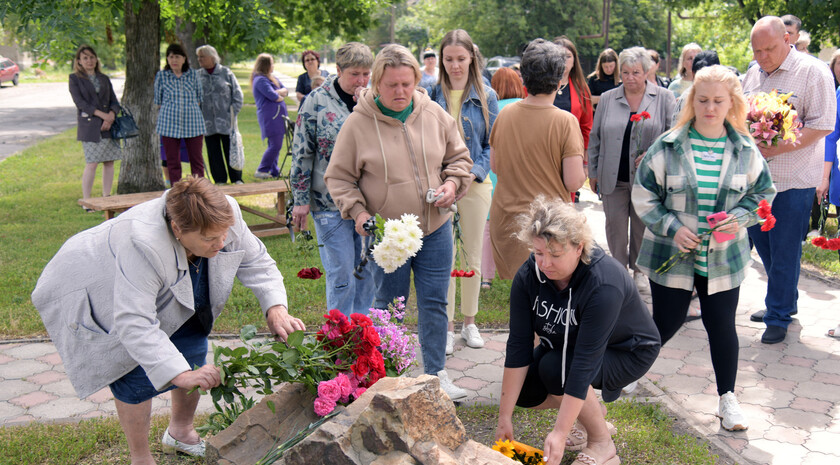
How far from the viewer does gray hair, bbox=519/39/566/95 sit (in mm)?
4105

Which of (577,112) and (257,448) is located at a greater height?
(577,112)

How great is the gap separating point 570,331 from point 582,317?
14 centimetres

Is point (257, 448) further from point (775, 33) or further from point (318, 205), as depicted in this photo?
point (775, 33)

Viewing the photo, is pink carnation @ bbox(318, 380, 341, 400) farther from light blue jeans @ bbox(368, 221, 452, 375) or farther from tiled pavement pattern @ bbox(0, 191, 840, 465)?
tiled pavement pattern @ bbox(0, 191, 840, 465)

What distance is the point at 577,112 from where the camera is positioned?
611cm

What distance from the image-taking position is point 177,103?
9.09 meters

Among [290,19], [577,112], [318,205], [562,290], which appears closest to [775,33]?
[577,112]

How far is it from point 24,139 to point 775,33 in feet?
59.3

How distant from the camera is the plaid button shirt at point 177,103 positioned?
358 inches

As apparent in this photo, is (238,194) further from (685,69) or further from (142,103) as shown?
(685,69)

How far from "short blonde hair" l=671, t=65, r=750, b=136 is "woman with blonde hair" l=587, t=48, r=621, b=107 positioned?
442cm

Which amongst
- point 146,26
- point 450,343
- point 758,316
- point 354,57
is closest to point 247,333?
point 354,57

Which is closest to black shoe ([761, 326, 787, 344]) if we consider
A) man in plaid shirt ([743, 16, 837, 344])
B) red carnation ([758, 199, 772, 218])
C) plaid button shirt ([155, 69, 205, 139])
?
man in plaid shirt ([743, 16, 837, 344])

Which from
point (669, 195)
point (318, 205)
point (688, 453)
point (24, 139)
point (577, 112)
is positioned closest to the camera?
point (688, 453)
